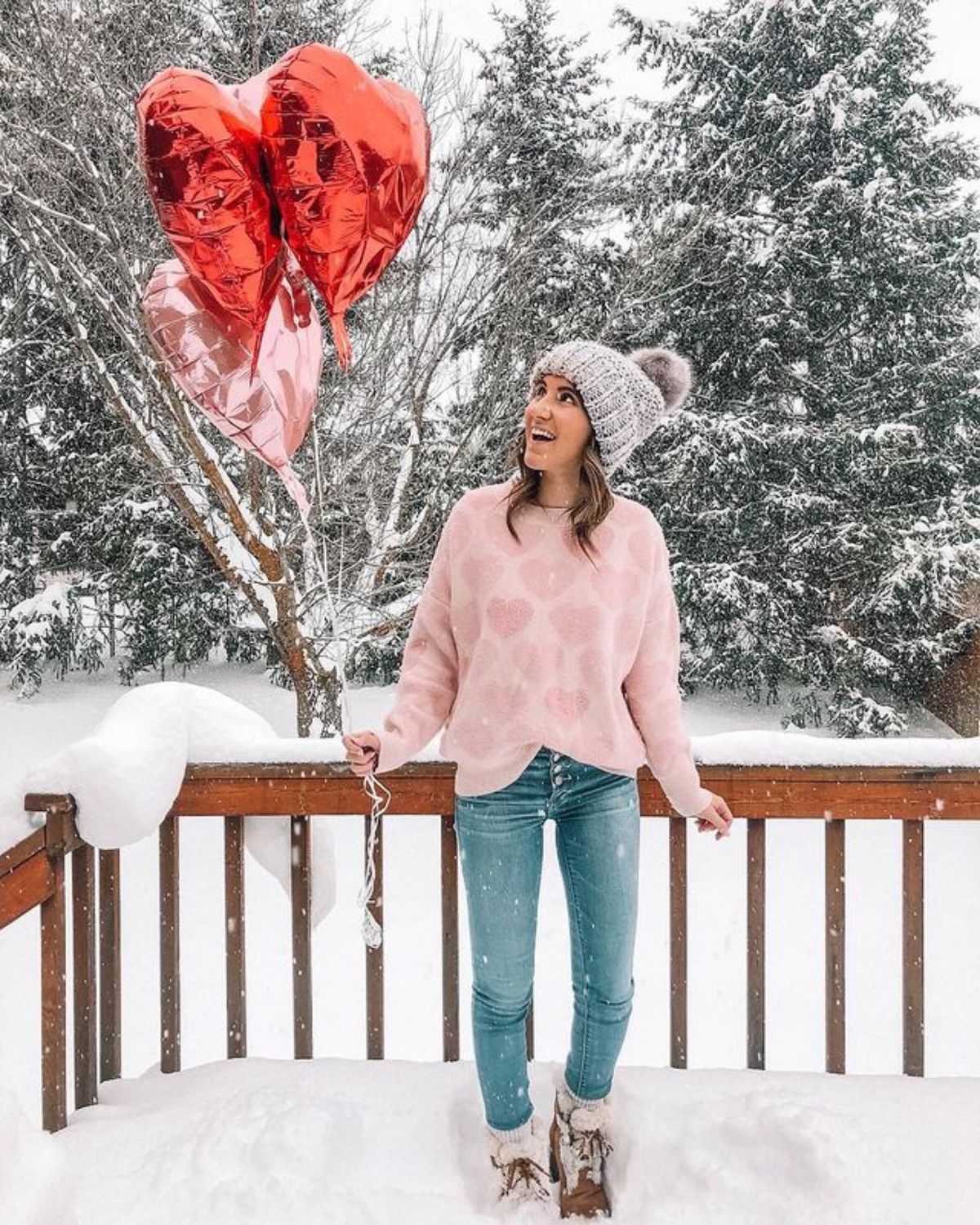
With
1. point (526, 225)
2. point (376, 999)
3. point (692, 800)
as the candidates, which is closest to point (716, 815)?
point (692, 800)

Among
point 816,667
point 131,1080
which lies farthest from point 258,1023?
point 816,667

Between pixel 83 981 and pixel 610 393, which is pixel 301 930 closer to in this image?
pixel 83 981

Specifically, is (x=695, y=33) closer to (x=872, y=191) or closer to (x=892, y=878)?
(x=872, y=191)

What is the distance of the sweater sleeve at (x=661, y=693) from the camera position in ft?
5.48

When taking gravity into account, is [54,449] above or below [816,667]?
above

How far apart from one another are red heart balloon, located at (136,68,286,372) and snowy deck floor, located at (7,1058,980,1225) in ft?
5.82

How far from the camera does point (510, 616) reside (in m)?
1.58

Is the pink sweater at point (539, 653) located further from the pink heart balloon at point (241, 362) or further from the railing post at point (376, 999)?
the pink heart balloon at point (241, 362)

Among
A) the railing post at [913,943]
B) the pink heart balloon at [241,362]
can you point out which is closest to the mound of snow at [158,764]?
the pink heart balloon at [241,362]

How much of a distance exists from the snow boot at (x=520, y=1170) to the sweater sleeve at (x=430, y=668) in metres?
0.73

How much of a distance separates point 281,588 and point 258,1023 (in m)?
2.77

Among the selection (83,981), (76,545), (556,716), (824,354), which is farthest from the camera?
(76,545)

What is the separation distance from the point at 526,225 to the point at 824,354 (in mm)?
4769

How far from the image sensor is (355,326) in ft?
20.8
